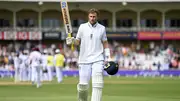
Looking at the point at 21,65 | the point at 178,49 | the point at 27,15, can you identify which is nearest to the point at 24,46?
the point at 27,15

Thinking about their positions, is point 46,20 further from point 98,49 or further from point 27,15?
point 98,49

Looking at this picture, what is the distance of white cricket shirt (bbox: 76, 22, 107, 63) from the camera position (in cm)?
1392

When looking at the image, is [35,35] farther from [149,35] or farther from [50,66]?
[50,66]

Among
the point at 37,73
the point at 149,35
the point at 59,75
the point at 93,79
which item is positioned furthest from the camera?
the point at 149,35

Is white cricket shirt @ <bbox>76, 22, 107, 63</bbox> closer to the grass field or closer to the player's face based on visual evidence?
the player's face

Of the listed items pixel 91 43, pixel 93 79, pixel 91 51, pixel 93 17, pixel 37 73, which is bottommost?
pixel 37 73

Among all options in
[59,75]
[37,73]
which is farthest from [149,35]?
[37,73]

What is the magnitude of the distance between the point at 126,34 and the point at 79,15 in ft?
21.7

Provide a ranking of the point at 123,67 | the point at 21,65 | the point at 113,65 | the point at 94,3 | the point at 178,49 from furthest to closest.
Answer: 1. the point at 94,3
2. the point at 178,49
3. the point at 123,67
4. the point at 21,65
5. the point at 113,65

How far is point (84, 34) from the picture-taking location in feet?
46.0

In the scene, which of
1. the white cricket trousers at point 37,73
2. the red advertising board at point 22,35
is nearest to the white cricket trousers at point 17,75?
the white cricket trousers at point 37,73

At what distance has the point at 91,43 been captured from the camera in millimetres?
13930

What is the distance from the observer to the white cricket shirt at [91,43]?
45.7ft

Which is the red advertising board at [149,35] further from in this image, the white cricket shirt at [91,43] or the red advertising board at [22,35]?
the white cricket shirt at [91,43]
